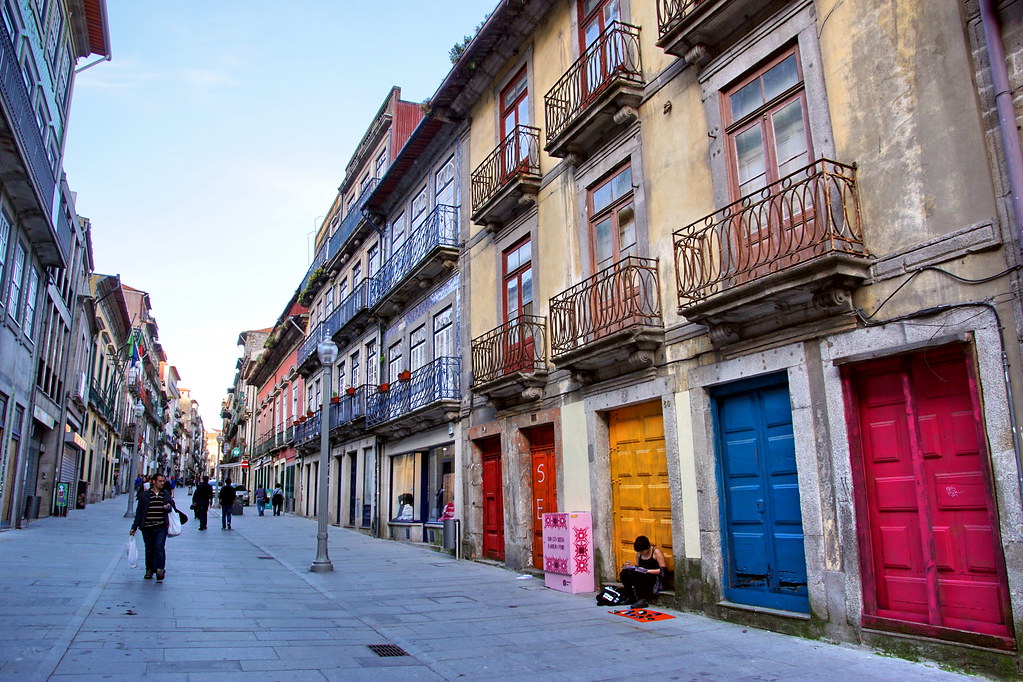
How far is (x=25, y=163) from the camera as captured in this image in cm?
1395

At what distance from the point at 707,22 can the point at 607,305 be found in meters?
3.77

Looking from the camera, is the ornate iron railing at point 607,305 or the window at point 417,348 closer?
the ornate iron railing at point 607,305

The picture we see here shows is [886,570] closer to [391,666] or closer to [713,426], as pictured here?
[713,426]

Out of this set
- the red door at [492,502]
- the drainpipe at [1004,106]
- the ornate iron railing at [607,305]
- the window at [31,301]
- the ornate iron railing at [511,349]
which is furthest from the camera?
the window at [31,301]

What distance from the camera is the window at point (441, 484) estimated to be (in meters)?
16.7

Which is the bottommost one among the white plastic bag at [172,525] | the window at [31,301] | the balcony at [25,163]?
the white plastic bag at [172,525]

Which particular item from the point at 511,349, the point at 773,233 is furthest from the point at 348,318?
the point at 773,233

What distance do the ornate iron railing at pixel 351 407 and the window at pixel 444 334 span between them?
15.5 ft

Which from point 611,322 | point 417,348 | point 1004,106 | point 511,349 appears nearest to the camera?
point 1004,106

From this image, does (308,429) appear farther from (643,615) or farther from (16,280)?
(643,615)

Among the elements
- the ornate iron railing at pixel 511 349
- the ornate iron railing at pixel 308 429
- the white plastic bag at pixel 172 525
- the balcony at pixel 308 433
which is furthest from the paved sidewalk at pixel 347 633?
the ornate iron railing at pixel 308 429

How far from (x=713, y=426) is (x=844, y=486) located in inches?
78.8

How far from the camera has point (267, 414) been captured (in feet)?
149

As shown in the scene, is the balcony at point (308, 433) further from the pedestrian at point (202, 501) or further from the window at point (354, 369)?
the pedestrian at point (202, 501)
